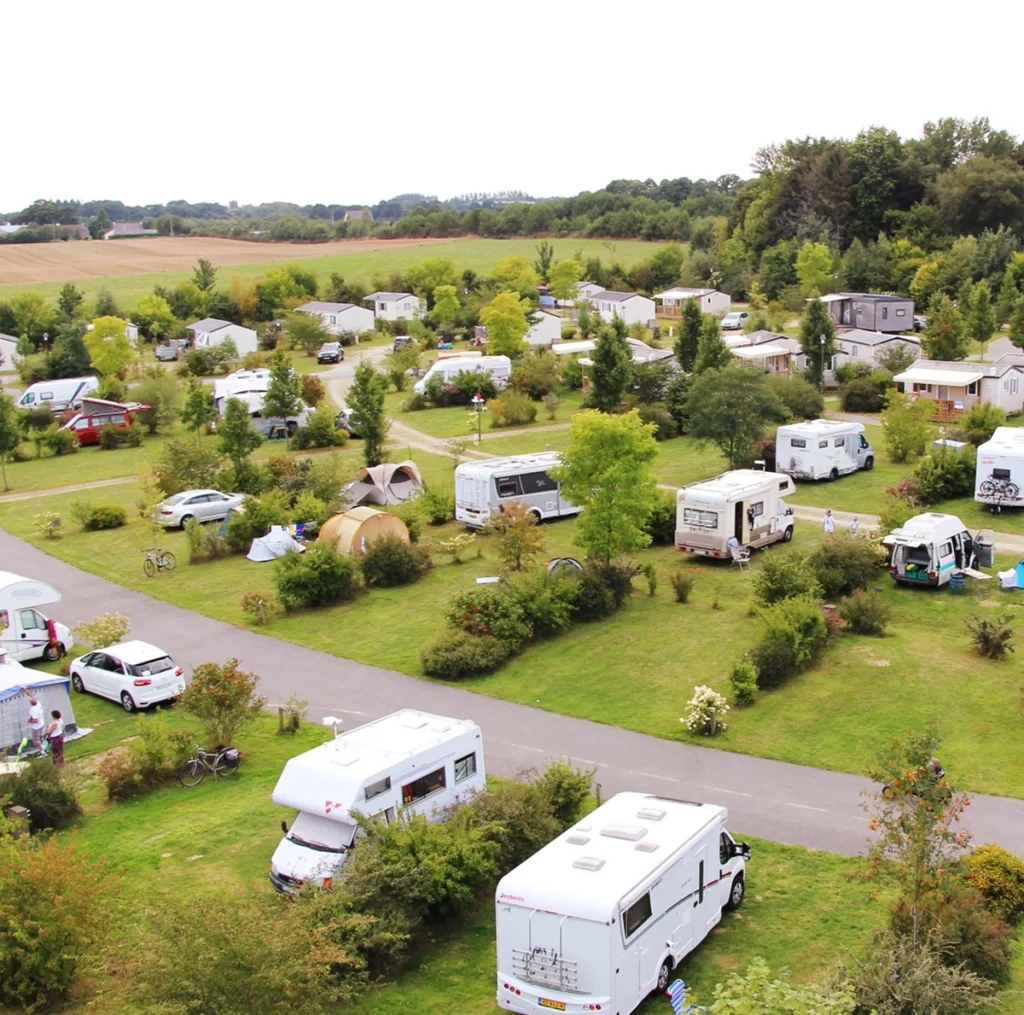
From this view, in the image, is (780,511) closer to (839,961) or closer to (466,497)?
(466,497)

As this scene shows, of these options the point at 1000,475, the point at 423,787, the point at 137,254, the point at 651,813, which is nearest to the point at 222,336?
the point at 1000,475

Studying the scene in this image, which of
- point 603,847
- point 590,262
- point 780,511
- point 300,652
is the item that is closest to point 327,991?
point 603,847

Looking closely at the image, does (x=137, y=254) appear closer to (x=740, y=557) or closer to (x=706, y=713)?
(x=740, y=557)

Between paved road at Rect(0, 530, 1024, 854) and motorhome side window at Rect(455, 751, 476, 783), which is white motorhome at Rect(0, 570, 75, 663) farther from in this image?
motorhome side window at Rect(455, 751, 476, 783)

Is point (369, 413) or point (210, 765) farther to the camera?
point (369, 413)

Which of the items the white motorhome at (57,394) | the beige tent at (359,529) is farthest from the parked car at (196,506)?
the white motorhome at (57,394)

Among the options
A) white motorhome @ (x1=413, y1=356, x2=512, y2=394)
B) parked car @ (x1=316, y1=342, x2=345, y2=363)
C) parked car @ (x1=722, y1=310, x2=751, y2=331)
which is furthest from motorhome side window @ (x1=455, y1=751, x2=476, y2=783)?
parked car @ (x1=722, y1=310, x2=751, y2=331)
